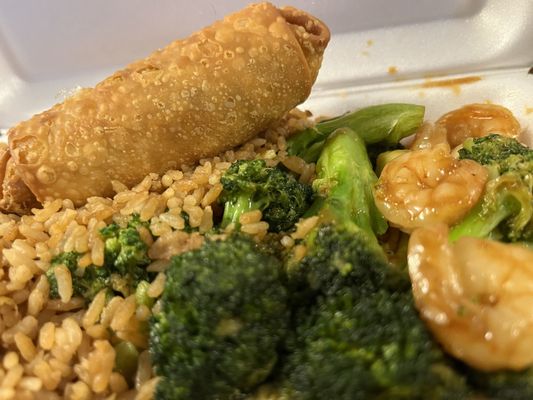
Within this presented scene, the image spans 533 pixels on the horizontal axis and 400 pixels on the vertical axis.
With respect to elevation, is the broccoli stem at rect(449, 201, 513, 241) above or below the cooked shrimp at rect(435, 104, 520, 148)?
above

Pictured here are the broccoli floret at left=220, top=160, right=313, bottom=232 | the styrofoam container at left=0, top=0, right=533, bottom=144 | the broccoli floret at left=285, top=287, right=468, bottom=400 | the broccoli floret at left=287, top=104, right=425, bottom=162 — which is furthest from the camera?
the styrofoam container at left=0, top=0, right=533, bottom=144

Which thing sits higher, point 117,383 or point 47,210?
point 47,210

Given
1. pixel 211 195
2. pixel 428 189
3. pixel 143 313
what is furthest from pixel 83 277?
pixel 428 189

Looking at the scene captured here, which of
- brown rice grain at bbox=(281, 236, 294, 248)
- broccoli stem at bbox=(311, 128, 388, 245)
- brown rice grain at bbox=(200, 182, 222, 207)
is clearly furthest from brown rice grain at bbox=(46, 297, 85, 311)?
broccoli stem at bbox=(311, 128, 388, 245)

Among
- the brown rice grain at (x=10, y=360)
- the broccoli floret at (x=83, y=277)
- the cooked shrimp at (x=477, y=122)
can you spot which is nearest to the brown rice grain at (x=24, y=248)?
the broccoli floret at (x=83, y=277)

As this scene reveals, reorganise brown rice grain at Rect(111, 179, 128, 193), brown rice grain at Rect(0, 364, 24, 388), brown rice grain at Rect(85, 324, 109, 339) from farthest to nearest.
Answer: brown rice grain at Rect(111, 179, 128, 193), brown rice grain at Rect(85, 324, 109, 339), brown rice grain at Rect(0, 364, 24, 388)

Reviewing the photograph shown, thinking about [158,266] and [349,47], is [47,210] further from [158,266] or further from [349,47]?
[349,47]

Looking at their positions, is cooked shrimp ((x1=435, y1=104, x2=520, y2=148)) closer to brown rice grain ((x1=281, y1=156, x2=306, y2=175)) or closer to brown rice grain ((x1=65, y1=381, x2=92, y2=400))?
brown rice grain ((x1=281, y1=156, x2=306, y2=175))
